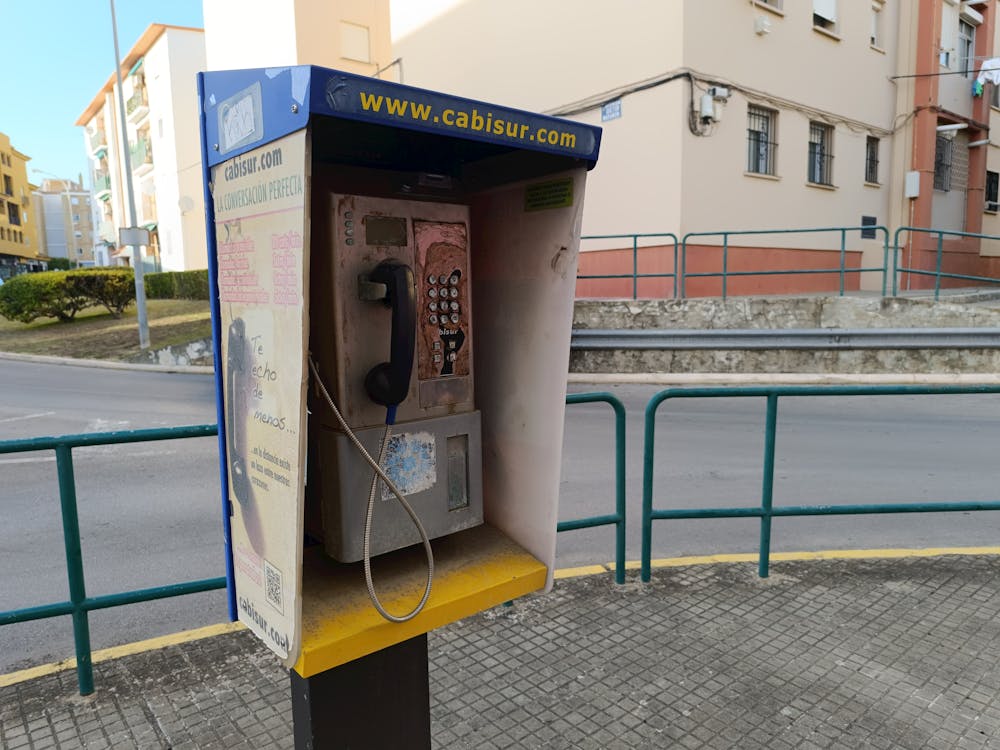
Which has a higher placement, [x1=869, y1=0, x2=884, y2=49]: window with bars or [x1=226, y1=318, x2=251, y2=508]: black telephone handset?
[x1=869, y1=0, x2=884, y2=49]: window with bars

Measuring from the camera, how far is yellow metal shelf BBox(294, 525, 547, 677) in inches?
72.2

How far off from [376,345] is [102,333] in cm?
1722

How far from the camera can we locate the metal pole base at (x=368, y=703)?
77.2 inches

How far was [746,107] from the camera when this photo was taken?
44.6ft

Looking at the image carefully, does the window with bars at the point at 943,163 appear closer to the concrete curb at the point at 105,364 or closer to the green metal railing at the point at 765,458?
the green metal railing at the point at 765,458

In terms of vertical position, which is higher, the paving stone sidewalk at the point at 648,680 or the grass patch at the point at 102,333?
the grass patch at the point at 102,333

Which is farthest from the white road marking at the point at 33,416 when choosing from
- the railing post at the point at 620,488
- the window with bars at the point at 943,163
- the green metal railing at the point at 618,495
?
the window with bars at the point at 943,163

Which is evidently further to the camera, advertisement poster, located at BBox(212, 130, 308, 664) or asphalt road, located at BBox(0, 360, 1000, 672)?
asphalt road, located at BBox(0, 360, 1000, 672)

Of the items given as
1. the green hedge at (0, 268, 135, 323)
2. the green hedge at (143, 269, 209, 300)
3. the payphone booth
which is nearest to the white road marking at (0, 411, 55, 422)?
the payphone booth

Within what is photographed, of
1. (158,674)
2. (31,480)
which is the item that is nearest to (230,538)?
(158,674)

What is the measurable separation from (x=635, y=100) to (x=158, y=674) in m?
12.5

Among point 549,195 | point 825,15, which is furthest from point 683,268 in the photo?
point 549,195

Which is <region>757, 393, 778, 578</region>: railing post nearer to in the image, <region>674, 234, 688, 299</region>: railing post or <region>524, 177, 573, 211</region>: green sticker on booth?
<region>524, 177, 573, 211</region>: green sticker on booth

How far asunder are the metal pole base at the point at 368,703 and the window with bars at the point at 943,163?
20.2 meters
